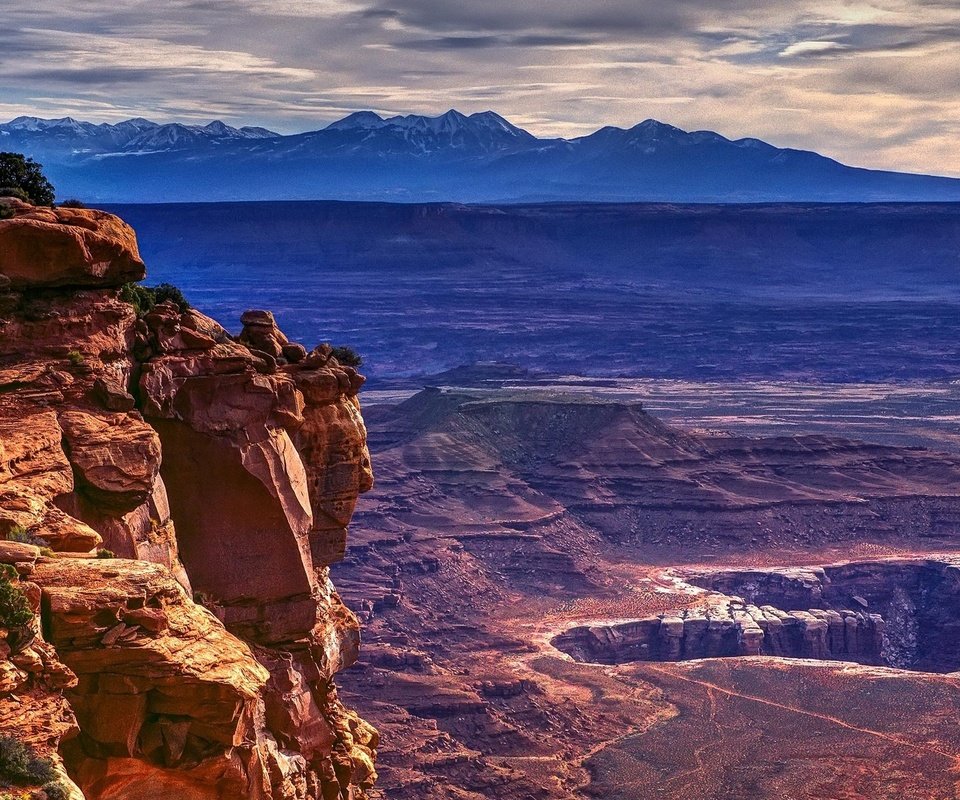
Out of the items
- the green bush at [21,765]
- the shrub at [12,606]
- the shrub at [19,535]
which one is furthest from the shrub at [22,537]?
the green bush at [21,765]

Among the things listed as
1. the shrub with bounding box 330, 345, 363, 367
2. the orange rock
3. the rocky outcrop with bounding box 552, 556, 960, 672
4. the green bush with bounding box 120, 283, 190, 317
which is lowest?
the rocky outcrop with bounding box 552, 556, 960, 672

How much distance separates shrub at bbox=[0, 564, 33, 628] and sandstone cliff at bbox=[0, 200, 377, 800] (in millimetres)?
87

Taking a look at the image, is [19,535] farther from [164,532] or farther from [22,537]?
[164,532]

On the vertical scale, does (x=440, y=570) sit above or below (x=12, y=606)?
below

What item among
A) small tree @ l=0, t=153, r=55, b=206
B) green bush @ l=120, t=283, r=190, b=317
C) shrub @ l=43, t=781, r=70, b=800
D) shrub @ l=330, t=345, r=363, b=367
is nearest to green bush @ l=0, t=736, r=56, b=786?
shrub @ l=43, t=781, r=70, b=800

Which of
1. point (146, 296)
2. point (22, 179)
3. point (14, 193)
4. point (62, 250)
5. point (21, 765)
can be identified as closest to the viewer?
point (21, 765)

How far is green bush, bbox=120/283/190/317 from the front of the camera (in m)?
22.6

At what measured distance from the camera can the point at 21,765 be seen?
1352 centimetres

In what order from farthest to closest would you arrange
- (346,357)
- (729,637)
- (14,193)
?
(729,637), (346,357), (14,193)

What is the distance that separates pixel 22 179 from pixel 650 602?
60719 millimetres

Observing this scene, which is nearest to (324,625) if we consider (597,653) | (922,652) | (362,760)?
(362,760)

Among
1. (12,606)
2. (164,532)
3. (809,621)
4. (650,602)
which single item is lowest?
(650,602)

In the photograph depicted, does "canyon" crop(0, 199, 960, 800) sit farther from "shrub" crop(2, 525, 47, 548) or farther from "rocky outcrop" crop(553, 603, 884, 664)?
"rocky outcrop" crop(553, 603, 884, 664)

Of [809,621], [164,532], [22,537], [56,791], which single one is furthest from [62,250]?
[809,621]
